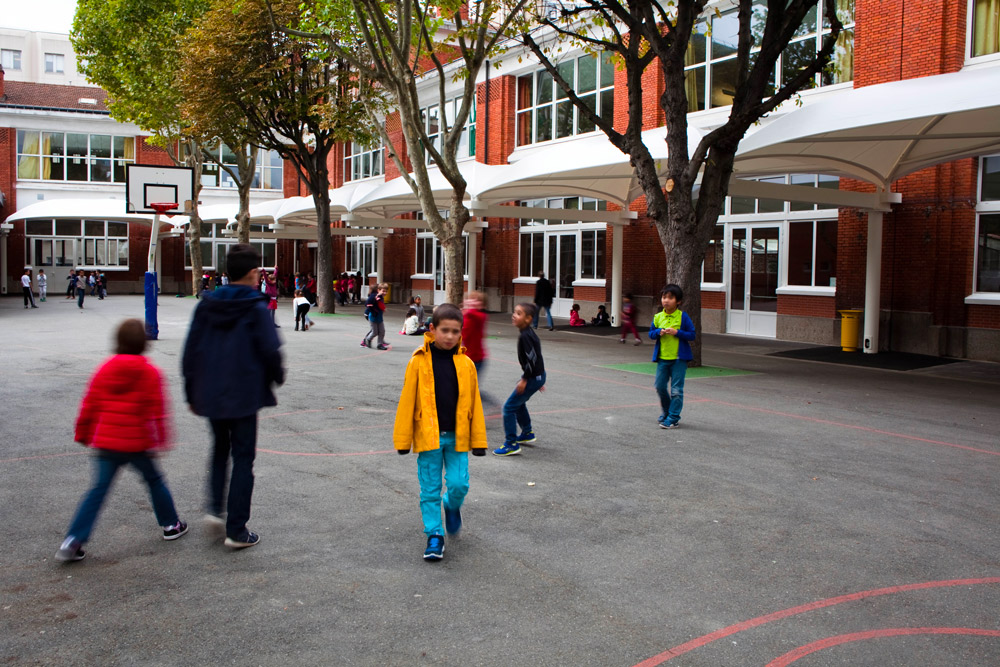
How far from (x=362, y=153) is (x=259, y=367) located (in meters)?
37.4

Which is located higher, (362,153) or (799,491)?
(362,153)

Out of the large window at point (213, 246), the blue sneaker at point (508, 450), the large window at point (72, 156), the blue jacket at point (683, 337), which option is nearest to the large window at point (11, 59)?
the large window at point (72, 156)

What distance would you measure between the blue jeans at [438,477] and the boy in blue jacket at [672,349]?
4099 millimetres

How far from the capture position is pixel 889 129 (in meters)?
12.9

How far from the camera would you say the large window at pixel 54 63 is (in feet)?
250

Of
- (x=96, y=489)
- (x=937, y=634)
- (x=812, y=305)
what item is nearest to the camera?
(x=937, y=634)

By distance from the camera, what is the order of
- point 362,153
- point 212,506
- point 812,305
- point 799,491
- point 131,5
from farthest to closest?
point 362,153
point 131,5
point 812,305
point 799,491
point 212,506

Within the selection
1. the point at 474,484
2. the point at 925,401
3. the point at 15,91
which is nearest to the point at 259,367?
the point at 474,484

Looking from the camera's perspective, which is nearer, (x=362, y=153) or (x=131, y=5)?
(x=131, y=5)

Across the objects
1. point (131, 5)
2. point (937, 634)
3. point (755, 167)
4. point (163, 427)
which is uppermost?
point (131, 5)

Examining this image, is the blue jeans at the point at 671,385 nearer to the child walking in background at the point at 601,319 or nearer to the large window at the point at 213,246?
the child walking in background at the point at 601,319

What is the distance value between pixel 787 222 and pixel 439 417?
1730 centimetres

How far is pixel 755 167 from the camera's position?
16438mm

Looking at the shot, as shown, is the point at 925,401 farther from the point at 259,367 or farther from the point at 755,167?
the point at 259,367
